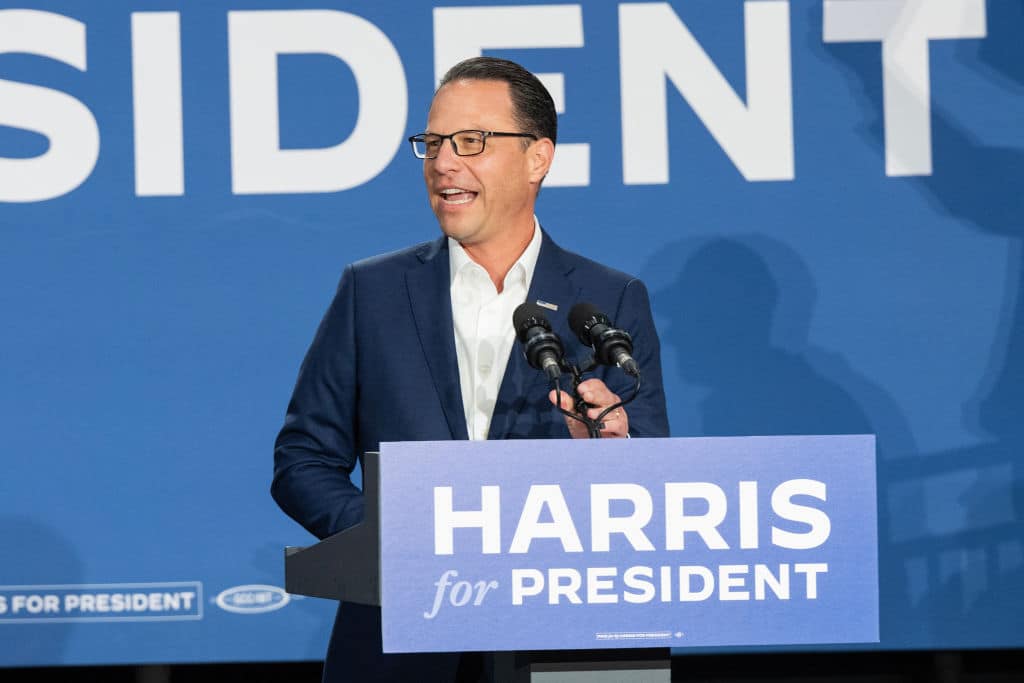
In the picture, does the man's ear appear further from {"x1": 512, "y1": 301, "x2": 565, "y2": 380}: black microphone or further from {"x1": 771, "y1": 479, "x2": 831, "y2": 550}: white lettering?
{"x1": 771, "y1": 479, "x2": 831, "y2": 550}: white lettering

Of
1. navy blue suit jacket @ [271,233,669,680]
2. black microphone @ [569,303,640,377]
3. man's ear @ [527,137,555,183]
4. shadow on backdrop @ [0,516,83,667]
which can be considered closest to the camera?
black microphone @ [569,303,640,377]

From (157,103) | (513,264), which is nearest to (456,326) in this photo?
(513,264)

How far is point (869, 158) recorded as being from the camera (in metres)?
3.76

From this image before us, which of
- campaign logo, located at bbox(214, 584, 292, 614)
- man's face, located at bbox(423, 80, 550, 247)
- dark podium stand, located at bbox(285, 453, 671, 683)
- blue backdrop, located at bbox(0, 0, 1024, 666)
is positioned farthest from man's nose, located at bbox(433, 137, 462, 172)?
campaign logo, located at bbox(214, 584, 292, 614)

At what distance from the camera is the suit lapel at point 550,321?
6.64 ft

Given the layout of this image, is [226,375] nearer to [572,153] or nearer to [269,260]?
[269,260]

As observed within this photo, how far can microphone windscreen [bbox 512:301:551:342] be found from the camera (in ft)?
5.86

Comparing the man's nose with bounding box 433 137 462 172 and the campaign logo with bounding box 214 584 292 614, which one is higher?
the man's nose with bounding box 433 137 462 172

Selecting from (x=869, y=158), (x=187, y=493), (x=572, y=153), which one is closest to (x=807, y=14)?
(x=869, y=158)

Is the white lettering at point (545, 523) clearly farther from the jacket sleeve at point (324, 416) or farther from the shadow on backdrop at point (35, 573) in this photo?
the shadow on backdrop at point (35, 573)

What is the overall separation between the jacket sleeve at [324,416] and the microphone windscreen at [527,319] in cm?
39

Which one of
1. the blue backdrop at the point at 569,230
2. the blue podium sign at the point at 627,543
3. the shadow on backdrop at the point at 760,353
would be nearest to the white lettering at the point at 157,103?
the blue backdrop at the point at 569,230

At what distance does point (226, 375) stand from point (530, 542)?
2.36m

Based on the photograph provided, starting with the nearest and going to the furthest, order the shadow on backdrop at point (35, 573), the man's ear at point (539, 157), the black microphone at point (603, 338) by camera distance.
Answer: the black microphone at point (603, 338), the man's ear at point (539, 157), the shadow on backdrop at point (35, 573)
